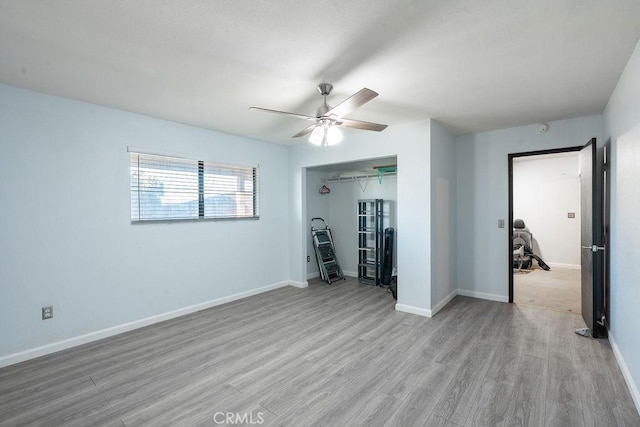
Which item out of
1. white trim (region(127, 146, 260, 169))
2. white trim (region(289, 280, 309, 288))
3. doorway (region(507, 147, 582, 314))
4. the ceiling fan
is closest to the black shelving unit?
white trim (region(289, 280, 309, 288))

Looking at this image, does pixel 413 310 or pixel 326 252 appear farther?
pixel 326 252

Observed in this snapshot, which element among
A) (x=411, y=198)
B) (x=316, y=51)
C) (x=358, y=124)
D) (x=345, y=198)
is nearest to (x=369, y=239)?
(x=345, y=198)

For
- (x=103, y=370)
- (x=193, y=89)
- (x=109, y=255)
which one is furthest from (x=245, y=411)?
(x=193, y=89)

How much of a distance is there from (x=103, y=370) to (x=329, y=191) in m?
4.52

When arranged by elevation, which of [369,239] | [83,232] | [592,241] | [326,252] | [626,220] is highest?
[626,220]

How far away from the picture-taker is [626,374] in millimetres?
2279

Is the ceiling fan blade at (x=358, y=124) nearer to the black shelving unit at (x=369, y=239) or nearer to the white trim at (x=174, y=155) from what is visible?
the white trim at (x=174, y=155)

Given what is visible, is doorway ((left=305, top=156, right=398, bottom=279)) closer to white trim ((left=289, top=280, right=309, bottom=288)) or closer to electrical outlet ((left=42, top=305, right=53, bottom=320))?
white trim ((left=289, top=280, right=309, bottom=288))

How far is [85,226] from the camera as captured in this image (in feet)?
9.96

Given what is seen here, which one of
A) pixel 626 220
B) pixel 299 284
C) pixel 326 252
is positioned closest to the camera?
pixel 626 220

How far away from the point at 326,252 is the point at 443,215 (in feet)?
7.94

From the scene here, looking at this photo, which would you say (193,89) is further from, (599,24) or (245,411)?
(599,24)

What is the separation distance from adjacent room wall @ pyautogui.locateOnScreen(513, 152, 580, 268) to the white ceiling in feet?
13.3

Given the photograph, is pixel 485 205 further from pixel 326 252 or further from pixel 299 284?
pixel 299 284
